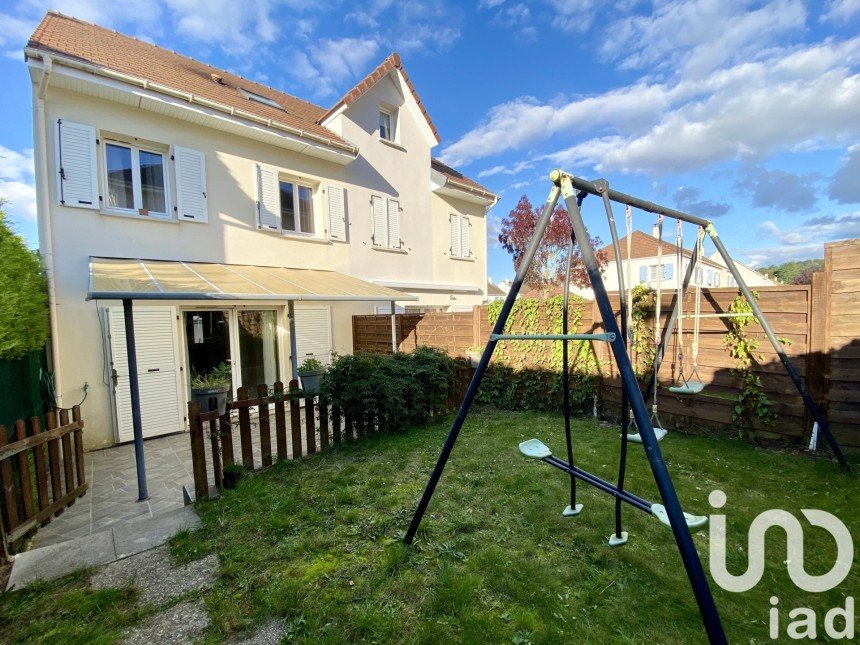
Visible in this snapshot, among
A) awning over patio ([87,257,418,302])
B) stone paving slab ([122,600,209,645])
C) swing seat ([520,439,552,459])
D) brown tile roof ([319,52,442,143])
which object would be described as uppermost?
brown tile roof ([319,52,442,143])

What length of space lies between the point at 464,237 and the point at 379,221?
4138mm

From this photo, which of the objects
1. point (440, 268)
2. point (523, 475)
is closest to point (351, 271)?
point (440, 268)

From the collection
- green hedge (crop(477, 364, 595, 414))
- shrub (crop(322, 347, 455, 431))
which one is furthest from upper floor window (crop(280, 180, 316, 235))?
green hedge (crop(477, 364, 595, 414))

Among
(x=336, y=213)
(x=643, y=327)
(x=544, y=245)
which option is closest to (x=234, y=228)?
Answer: (x=336, y=213)

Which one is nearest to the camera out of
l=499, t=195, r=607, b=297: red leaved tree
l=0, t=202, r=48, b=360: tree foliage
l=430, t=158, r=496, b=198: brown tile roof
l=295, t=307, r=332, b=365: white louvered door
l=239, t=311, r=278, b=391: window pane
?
l=0, t=202, r=48, b=360: tree foliage

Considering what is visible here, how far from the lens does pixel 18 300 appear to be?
4.66 m

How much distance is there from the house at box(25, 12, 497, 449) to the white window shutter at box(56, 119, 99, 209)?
0.02 metres

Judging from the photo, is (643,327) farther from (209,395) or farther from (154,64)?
(154,64)

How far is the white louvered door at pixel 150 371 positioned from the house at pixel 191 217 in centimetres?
3

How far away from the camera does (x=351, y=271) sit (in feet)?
35.8

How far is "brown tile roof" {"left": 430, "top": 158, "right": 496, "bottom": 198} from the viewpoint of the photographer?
13.7 metres

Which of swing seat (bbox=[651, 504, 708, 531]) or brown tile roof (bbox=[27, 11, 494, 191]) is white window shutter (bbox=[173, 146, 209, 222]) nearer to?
brown tile roof (bbox=[27, 11, 494, 191])

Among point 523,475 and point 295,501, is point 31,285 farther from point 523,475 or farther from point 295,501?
point 523,475

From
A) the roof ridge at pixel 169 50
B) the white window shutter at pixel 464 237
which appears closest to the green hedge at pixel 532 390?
the white window shutter at pixel 464 237
